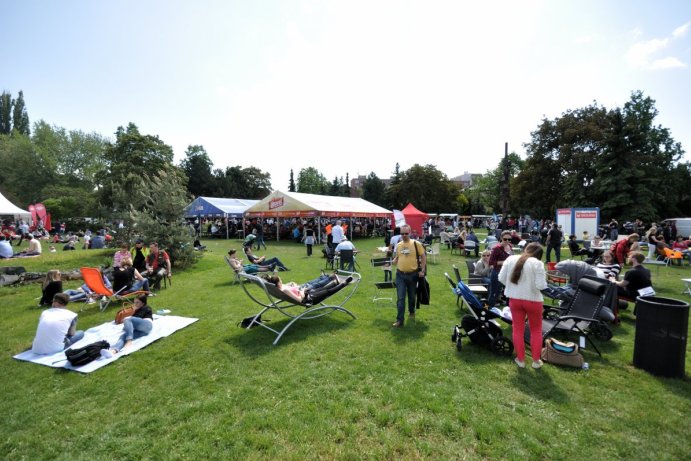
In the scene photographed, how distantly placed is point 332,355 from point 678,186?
139ft

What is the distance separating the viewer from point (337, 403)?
3166mm

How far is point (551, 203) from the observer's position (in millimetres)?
30891

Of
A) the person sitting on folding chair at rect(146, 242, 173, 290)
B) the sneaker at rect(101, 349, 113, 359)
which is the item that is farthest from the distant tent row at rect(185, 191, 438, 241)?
the sneaker at rect(101, 349, 113, 359)

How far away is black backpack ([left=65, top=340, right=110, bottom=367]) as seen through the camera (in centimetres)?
418

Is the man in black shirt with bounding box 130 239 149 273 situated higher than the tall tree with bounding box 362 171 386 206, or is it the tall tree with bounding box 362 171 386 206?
the tall tree with bounding box 362 171 386 206

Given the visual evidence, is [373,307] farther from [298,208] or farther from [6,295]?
[298,208]

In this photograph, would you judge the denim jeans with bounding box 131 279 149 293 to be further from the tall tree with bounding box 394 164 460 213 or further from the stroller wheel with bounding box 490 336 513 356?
the tall tree with bounding box 394 164 460 213

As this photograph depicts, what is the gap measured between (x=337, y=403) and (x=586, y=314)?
3842 mm

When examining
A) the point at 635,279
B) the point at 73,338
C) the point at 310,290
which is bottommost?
the point at 73,338

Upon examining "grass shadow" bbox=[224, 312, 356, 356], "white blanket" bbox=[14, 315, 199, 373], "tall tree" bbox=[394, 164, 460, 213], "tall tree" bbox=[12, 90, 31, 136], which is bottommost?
"white blanket" bbox=[14, 315, 199, 373]

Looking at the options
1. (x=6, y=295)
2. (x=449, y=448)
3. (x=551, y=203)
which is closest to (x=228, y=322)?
(x=449, y=448)

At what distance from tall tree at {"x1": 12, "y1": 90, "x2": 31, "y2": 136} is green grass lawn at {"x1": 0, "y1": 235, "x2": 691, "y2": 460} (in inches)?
2828

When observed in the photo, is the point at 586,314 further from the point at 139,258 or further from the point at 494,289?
the point at 139,258

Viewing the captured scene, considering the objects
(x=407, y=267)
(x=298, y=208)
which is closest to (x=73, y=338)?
(x=407, y=267)
